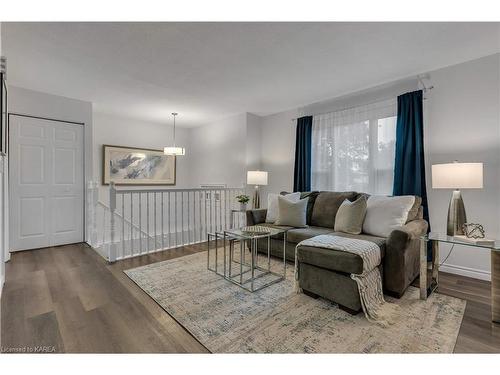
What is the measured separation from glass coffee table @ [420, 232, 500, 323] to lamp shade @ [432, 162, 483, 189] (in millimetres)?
Answer: 491

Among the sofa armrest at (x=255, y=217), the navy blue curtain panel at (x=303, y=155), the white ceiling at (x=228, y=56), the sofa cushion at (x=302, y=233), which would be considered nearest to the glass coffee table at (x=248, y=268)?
the sofa cushion at (x=302, y=233)

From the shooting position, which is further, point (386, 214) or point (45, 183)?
point (45, 183)

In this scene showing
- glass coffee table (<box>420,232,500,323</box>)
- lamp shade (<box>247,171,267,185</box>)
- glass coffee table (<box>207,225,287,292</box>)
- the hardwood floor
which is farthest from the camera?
lamp shade (<box>247,171,267,185</box>)

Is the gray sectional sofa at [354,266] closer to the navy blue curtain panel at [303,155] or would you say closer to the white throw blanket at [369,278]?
the white throw blanket at [369,278]

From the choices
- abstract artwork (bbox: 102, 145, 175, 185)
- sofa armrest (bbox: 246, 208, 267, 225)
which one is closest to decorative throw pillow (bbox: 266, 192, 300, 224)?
sofa armrest (bbox: 246, 208, 267, 225)

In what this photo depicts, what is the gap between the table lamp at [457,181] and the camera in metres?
2.19

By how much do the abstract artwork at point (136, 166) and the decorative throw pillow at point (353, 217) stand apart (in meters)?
4.19

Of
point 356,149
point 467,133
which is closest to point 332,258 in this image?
point 356,149

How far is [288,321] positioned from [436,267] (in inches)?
65.7

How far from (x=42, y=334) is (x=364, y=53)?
140 inches

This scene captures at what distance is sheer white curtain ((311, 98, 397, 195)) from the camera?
128 inches

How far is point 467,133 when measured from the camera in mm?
2678

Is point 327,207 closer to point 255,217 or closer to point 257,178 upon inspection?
point 255,217

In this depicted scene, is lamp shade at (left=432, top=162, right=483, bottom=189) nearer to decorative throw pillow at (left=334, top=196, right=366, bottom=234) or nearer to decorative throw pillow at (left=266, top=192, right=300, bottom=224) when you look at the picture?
decorative throw pillow at (left=334, top=196, right=366, bottom=234)
